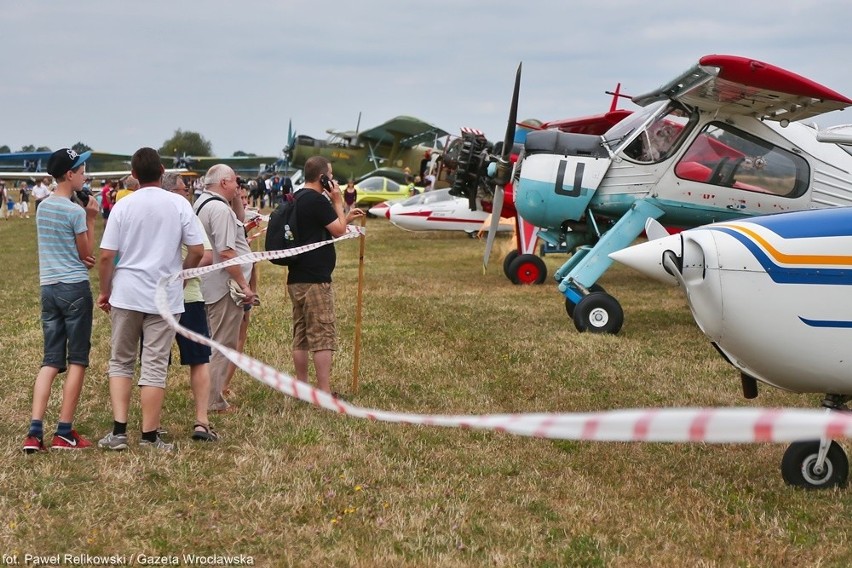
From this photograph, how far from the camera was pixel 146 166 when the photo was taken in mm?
5168

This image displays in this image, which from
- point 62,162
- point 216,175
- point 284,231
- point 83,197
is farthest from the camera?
point 284,231

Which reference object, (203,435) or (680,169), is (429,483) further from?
(680,169)

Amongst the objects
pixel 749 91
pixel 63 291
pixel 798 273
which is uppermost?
pixel 749 91

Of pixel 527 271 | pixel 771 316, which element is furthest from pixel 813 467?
pixel 527 271

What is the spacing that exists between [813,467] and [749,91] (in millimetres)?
5239

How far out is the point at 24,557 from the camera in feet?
12.1

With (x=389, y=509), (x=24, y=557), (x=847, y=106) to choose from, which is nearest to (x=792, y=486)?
(x=389, y=509)

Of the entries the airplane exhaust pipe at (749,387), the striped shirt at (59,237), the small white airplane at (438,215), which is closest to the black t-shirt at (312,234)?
the striped shirt at (59,237)

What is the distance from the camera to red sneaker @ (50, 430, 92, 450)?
5.25m

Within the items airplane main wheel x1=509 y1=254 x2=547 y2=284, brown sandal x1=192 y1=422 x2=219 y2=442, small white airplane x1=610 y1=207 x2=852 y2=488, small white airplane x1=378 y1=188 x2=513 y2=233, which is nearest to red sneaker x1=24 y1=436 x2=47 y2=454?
brown sandal x1=192 y1=422 x2=219 y2=442

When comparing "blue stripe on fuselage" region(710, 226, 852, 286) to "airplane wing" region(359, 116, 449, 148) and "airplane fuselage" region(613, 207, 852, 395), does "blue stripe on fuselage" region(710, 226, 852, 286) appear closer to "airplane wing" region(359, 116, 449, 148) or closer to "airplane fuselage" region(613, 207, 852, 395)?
"airplane fuselage" region(613, 207, 852, 395)

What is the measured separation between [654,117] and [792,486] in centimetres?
A: 602

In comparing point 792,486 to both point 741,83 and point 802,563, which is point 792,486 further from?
point 741,83

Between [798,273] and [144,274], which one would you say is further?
[144,274]
